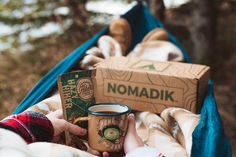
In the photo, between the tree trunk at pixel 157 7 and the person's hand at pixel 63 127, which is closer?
the person's hand at pixel 63 127

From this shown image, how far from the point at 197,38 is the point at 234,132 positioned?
0.78 meters

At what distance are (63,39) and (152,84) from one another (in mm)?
2269

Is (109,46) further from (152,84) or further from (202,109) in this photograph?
(202,109)

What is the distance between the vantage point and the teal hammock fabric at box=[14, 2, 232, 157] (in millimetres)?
858

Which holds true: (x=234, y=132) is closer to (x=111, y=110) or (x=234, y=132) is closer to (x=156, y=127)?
(x=156, y=127)

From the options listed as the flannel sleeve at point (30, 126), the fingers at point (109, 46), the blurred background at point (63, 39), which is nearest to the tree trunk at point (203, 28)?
the blurred background at point (63, 39)

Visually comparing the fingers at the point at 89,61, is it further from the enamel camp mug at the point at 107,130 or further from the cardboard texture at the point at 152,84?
the enamel camp mug at the point at 107,130

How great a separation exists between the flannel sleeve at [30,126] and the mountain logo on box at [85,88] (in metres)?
0.11

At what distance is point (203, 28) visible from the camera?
2893 mm

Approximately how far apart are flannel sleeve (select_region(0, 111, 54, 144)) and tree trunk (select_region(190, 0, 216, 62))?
218 cm

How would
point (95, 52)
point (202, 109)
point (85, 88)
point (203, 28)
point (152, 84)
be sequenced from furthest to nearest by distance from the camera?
point (203, 28) < point (95, 52) < point (152, 84) < point (202, 109) < point (85, 88)

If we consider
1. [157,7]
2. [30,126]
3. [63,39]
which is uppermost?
[157,7]

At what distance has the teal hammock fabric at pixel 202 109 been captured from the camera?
2.81 ft

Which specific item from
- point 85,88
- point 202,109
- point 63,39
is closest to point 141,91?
point 202,109
